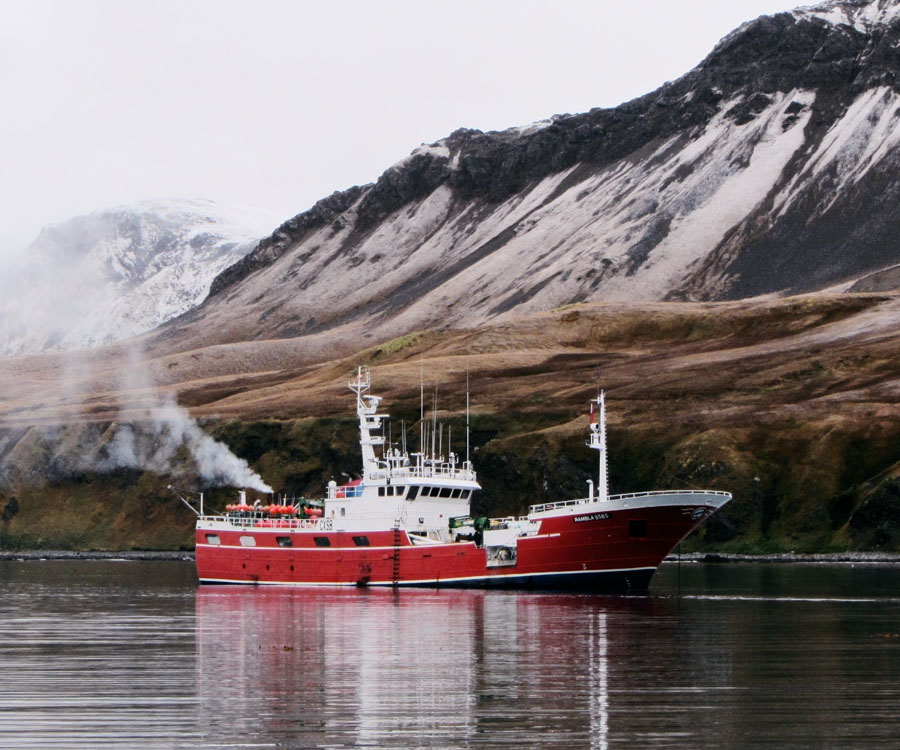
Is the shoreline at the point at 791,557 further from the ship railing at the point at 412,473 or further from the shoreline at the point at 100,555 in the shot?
the shoreline at the point at 100,555

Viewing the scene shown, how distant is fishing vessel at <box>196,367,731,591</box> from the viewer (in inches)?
3875

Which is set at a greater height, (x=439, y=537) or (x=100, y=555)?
(x=439, y=537)

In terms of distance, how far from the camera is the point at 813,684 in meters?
49.0

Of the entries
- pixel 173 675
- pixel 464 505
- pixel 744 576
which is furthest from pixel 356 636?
pixel 744 576

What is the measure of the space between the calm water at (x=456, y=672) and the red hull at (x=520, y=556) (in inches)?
Result: 188

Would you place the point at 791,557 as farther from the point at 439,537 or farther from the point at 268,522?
the point at 268,522

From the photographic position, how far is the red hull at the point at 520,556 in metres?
98.3

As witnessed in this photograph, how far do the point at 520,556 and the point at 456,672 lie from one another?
153 feet

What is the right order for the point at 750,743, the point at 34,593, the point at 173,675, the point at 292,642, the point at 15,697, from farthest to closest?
the point at 34,593
the point at 292,642
the point at 173,675
the point at 15,697
the point at 750,743

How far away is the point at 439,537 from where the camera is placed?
10544 cm

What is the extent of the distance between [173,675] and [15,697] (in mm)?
6836

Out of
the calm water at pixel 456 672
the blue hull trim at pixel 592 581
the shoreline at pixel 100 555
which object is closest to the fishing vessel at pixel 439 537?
the blue hull trim at pixel 592 581

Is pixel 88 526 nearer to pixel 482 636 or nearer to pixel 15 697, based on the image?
pixel 482 636

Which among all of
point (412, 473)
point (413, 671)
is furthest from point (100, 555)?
point (413, 671)
